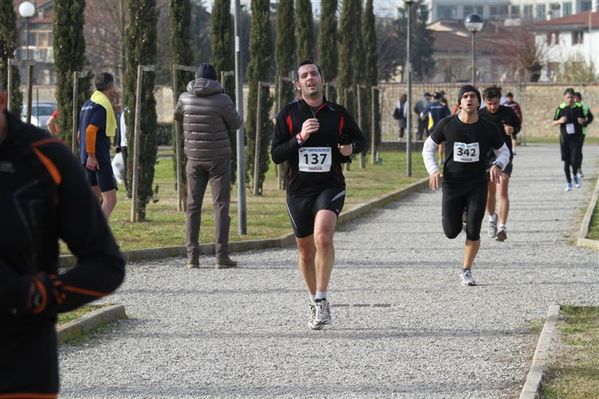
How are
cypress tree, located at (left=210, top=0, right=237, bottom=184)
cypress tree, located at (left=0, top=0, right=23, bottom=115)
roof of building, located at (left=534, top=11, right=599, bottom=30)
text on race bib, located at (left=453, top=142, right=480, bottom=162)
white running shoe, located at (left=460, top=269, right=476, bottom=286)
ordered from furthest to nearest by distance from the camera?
roof of building, located at (left=534, top=11, right=599, bottom=30) < cypress tree, located at (left=210, top=0, right=237, bottom=184) < cypress tree, located at (left=0, top=0, right=23, bottom=115) < text on race bib, located at (left=453, top=142, right=480, bottom=162) < white running shoe, located at (left=460, top=269, right=476, bottom=286)

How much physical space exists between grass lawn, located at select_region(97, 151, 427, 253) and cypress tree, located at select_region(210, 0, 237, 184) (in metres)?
1.05

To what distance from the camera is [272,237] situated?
1739 centimetres

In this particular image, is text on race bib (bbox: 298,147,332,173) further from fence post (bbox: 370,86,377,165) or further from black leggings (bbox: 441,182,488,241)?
fence post (bbox: 370,86,377,165)

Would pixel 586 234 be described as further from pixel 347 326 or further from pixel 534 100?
pixel 534 100

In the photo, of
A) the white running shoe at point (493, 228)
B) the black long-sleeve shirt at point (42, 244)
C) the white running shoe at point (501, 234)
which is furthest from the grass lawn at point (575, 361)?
the white running shoe at point (493, 228)

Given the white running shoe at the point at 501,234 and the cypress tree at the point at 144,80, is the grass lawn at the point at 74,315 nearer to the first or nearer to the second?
the white running shoe at the point at 501,234

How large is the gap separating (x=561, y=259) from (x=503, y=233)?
1667mm

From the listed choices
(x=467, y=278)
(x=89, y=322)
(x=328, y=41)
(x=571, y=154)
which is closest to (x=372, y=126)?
(x=328, y=41)

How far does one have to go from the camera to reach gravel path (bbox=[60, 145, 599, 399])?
26.8 ft

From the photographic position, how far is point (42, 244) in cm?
399

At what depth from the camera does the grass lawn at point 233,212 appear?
17.1m

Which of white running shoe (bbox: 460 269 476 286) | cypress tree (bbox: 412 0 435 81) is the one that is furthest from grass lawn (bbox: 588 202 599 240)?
cypress tree (bbox: 412 0 435 81)

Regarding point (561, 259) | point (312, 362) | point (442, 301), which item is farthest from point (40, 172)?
point (561, 259)

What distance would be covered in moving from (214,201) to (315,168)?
435cm
